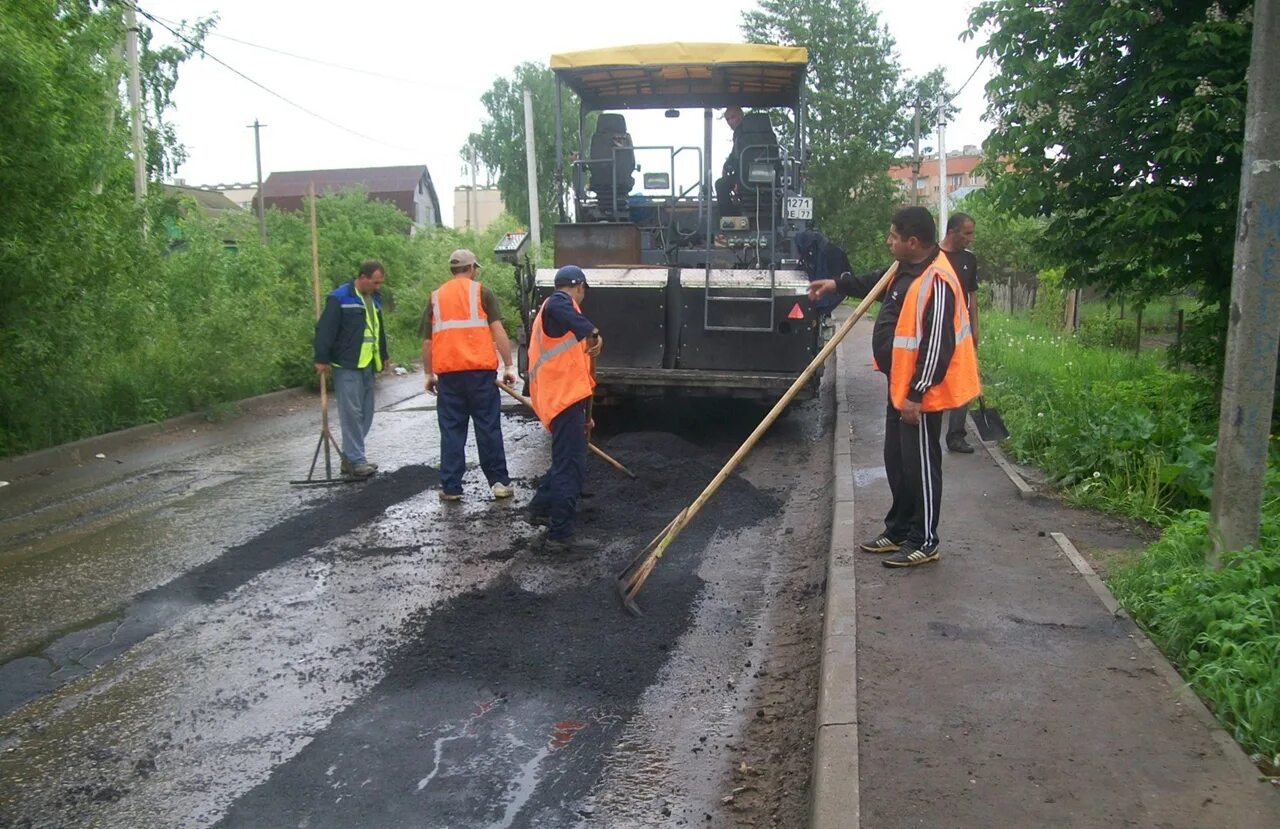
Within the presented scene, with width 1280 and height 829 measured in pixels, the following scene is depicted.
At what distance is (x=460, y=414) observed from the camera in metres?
7.74

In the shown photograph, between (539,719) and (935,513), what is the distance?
2.48 meters

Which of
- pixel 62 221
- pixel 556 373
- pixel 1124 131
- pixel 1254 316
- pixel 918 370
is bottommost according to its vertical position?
pixel 556 373

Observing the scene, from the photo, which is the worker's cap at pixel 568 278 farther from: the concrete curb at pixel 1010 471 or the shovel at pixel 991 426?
the concrete curb at pixel 1010 471

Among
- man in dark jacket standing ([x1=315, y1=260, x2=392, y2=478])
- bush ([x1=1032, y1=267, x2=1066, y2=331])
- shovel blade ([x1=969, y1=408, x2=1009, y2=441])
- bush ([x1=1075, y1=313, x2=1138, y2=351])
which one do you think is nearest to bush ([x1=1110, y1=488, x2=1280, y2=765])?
shovel blade ([x1=969, y1=408, x2=1009, y2=441])

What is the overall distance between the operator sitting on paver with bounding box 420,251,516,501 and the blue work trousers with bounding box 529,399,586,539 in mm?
1265

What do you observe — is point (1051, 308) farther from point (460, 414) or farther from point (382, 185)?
point (382, 185)

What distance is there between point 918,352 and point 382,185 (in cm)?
6872

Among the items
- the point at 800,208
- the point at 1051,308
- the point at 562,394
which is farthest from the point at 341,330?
the point at 1051,308

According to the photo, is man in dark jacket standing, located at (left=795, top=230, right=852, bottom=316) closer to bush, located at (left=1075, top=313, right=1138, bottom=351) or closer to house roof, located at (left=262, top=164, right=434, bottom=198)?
bush, located at (left=1075, top=313, right=1138, bottom=351)

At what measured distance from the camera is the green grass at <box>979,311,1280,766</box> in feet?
12.6

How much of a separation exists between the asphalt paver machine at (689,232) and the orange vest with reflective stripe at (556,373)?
3013mm

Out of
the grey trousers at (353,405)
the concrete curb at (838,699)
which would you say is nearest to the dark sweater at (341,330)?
the grey trousers at (353,405)

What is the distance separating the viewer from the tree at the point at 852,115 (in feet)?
114

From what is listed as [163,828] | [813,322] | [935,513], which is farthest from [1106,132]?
[163,828]
